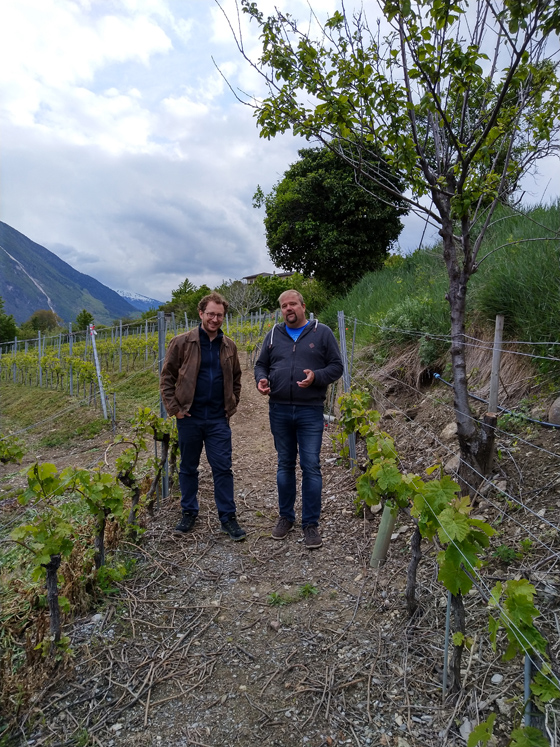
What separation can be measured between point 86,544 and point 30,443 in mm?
7259

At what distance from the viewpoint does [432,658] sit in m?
1.88

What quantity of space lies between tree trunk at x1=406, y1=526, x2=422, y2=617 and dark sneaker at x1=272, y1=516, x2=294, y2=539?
1.16m

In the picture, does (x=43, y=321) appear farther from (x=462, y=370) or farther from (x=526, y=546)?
(x=526, y=546)

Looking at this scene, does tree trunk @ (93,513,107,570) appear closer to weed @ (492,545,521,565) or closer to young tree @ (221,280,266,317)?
weed @ (492,545,521,565)

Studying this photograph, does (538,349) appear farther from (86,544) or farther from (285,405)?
(86,544)

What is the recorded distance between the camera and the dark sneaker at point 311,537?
9.68 feet

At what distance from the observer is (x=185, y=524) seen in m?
3.22

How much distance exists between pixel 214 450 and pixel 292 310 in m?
1.14

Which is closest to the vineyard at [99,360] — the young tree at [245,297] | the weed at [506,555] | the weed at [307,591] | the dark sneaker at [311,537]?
the dark sneaker at [311,537]

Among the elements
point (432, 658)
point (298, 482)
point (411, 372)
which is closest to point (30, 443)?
point (298, 482)

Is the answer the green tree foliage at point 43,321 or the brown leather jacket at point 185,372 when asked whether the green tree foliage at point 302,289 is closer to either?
the brown leather jacket at point 185,372

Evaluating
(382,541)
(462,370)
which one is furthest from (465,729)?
(462,370)

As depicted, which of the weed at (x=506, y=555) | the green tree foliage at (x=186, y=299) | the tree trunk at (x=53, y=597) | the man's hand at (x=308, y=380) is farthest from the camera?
the green tree foliage at (x=186, y=299)

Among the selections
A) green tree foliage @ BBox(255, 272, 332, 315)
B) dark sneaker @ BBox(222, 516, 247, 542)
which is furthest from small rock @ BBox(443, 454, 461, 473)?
green tree foliage @ BBox(255, 272, 332, 315)
